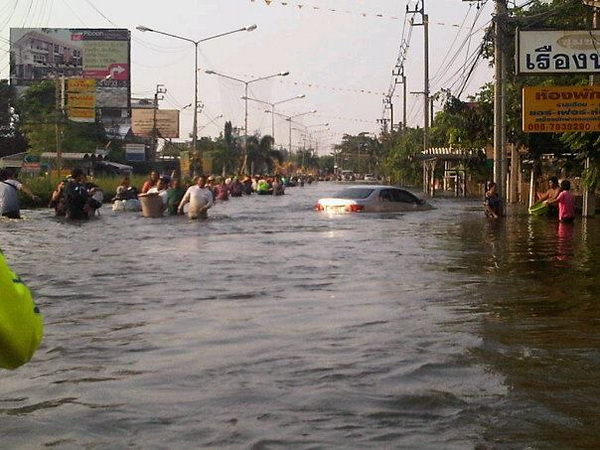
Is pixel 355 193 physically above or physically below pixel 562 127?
below

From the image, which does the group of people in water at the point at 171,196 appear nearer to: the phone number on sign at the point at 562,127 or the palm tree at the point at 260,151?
the phone number on sign at the point at 562,127

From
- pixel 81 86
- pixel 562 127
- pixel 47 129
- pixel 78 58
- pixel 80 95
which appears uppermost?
pixel 78 58

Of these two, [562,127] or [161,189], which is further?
[161,189]

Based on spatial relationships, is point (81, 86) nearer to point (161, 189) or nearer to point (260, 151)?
point (161, 189)

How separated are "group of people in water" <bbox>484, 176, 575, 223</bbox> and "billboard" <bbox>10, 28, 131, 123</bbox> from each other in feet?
161

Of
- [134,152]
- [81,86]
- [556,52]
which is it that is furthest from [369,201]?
[134,152]

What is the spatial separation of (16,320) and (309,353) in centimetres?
517

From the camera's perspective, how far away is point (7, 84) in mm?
86875

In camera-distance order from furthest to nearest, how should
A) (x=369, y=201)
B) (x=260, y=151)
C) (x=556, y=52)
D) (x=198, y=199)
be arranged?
(x=260, y=151), (x=369, y=201), (x=198, y=199), (x=556, y=52)

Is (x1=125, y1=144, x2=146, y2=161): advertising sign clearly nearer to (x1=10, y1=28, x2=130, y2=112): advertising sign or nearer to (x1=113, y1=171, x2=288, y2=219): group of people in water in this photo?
(x1=10, y1=28, x2=130, y2=112): advertising sign

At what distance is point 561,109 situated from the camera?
87.6 ft

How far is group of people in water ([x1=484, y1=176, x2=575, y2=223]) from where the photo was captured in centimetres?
2702

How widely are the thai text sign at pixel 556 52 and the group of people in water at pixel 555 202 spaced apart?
3.01m

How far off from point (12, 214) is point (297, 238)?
7858 mm
